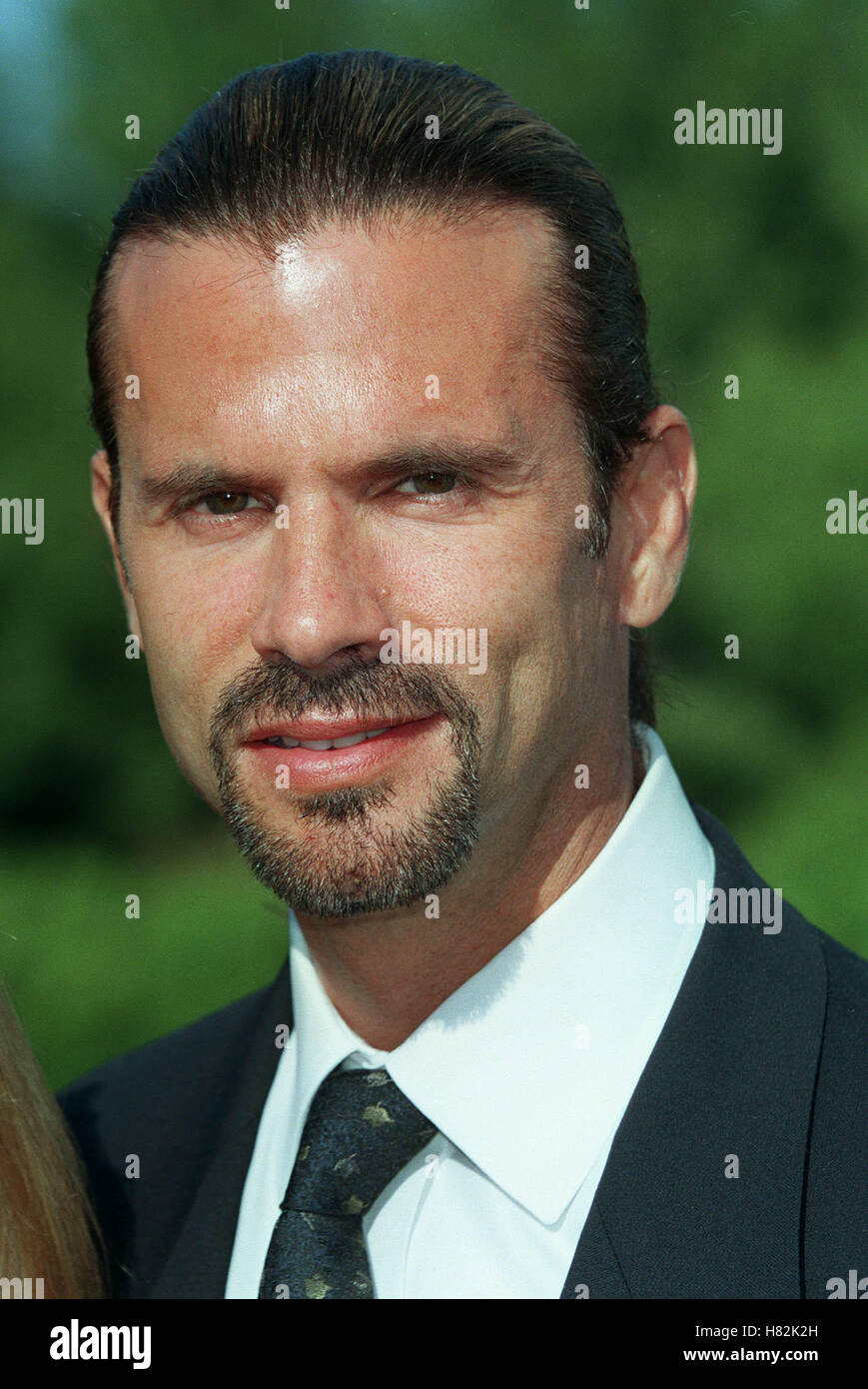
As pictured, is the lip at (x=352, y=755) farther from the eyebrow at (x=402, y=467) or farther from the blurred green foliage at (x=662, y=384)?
the blurred green foliage at (x=662, y=384)

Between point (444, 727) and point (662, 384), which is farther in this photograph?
point (662, 384)

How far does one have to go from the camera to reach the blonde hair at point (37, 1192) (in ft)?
7.50

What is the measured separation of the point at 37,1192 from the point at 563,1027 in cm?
87

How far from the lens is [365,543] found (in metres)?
2.13

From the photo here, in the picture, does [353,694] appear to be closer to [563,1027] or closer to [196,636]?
[196,636]

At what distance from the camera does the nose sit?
2.06 meters

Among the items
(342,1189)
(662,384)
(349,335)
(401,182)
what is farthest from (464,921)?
(662,384)

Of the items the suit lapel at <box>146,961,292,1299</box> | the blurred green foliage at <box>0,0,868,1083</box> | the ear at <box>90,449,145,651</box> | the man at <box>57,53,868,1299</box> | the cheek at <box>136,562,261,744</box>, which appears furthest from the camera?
the blurred green foliage at <box>0,0,868,1083</box>

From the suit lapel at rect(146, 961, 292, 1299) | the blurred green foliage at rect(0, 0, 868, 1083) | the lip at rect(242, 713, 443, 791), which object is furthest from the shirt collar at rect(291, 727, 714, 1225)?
the blurred green foliage at rect(0, 0, 868, 1083)

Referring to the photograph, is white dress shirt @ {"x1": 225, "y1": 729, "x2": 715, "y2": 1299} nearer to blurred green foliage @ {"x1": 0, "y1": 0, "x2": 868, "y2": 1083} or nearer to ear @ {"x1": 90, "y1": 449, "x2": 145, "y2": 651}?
ear @ {"x1": 90, "y1": 449, "x2": 145, "y2": 651}

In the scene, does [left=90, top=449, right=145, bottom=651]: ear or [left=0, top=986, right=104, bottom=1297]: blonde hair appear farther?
[left=90, top=449, right=145, bottom=651]: ear

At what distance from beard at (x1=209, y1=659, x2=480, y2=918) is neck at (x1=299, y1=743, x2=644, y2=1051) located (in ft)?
0.34
